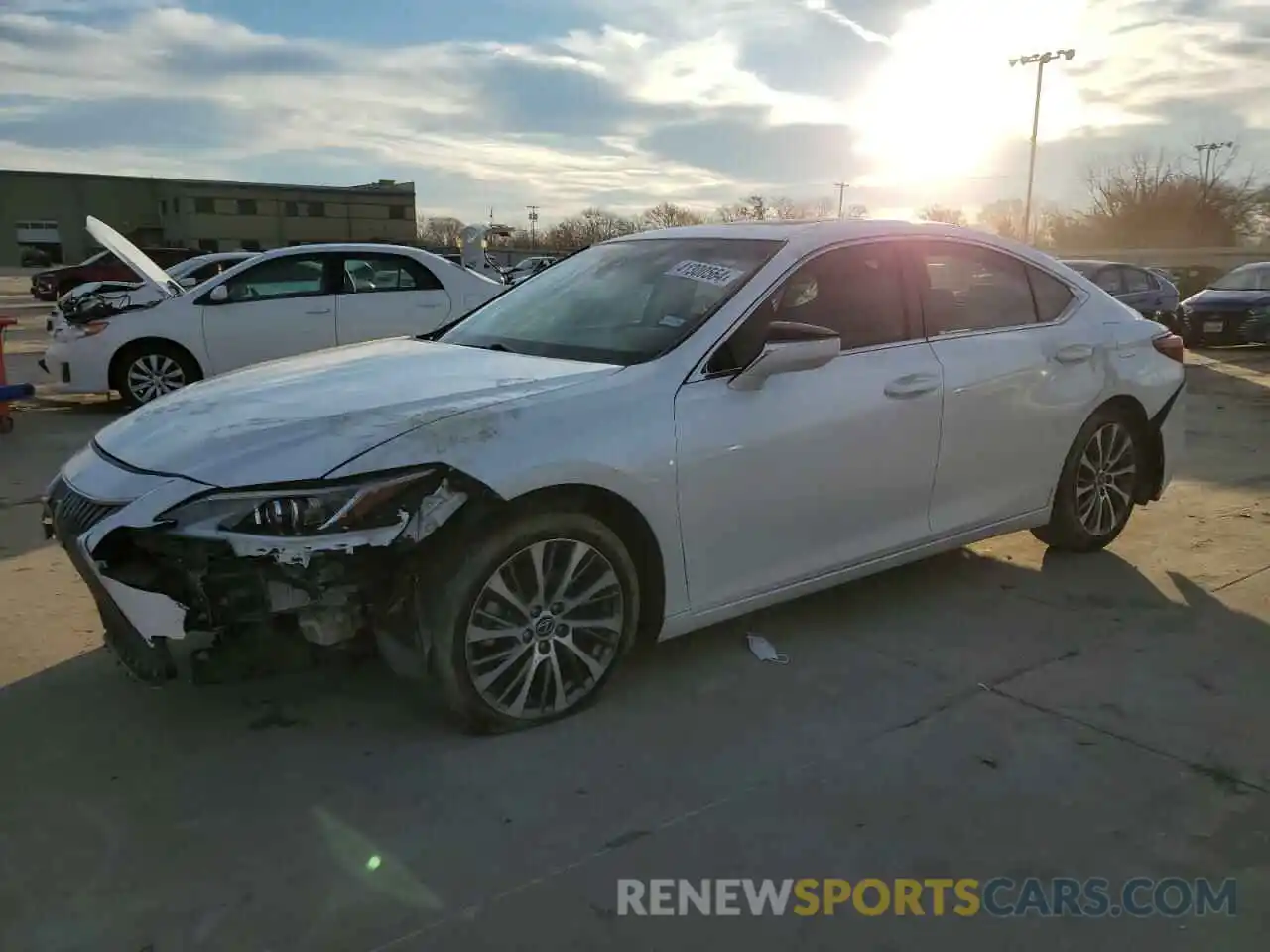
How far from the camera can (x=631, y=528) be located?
3459 millimetres

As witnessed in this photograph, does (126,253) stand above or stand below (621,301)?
above

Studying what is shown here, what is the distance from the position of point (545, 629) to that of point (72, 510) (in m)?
1.51

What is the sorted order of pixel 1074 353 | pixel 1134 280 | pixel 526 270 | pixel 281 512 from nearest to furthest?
pixel 281 512 → pixel 1074 353 → pixel 1134 280 → pixel 526 270

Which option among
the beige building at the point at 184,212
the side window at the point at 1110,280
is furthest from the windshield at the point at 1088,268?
the beige building at the point at 184,212

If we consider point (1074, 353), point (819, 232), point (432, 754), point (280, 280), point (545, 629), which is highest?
point (819, 232)

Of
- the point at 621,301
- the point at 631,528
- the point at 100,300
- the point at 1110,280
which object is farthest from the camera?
the point at 1110,280

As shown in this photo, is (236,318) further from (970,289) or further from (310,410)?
Answer: (970,289)

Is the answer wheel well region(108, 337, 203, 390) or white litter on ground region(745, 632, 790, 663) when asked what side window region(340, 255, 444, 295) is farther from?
white litter on ground region(745, 632, 790, 663)

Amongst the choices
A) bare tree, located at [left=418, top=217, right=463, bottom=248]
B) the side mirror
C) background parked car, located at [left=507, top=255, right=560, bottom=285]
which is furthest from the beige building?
the side mirror

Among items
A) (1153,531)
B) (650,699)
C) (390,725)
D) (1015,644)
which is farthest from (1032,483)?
(390,725)

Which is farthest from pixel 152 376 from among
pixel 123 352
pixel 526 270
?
pixel 526 270

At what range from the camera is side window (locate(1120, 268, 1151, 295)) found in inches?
631

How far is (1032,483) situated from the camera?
15.5 feet

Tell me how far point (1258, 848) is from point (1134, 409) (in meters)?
2.86
